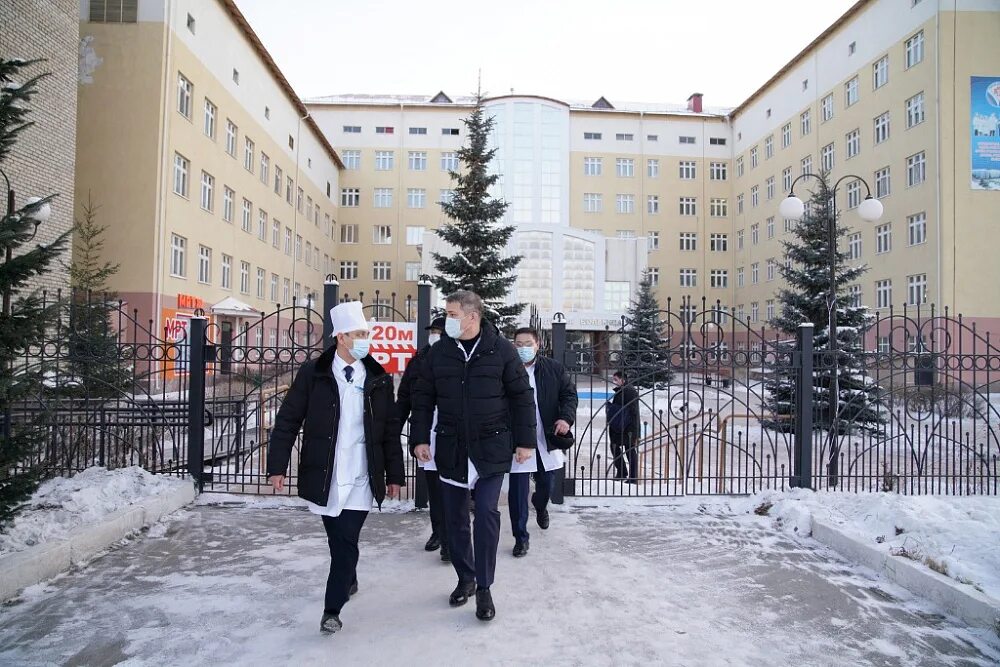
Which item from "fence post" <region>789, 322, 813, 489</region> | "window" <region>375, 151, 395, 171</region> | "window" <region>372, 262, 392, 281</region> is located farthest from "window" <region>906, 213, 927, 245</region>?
"window" <region>375, 151, 395, 171</region>

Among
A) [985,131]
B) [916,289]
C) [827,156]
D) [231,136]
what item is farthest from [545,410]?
[827,156]

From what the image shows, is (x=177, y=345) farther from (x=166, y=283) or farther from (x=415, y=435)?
(x=166, y=283)

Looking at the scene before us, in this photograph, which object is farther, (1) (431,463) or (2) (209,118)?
(2) (209,118)

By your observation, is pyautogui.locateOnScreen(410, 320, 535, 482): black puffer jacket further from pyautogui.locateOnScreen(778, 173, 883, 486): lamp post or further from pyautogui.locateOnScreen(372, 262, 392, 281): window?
pyautogui.locateOnScreen(372, 262, 392, 281): window

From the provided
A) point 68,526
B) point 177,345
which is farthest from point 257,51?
point 68,526

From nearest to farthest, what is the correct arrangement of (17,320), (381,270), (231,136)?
(17,320)
(231,136)
(381,270)

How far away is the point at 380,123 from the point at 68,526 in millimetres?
49702

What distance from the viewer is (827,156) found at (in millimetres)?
37031

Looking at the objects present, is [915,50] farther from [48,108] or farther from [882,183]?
[48,108]

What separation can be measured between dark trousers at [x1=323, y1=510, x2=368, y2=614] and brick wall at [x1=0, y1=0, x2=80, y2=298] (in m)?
15.0

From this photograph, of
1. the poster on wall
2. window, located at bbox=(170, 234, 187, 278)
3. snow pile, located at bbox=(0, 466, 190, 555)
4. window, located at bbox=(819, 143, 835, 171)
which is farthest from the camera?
window, located at bbox=(819, 143, 835, 171)

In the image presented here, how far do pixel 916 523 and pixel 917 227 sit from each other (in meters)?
27.9

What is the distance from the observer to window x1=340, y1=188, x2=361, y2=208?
5194 centimetres

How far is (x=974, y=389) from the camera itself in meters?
7.64
